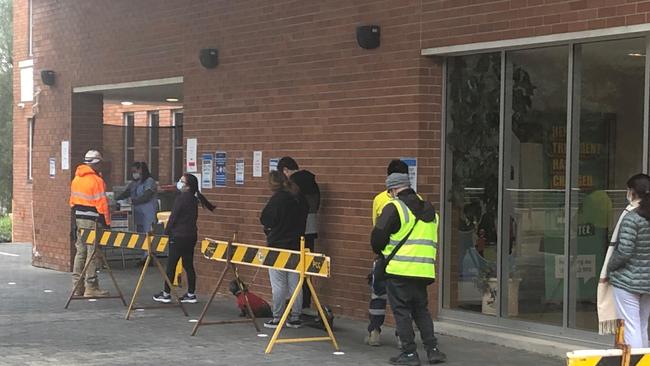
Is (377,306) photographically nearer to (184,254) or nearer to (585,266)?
(585,266)

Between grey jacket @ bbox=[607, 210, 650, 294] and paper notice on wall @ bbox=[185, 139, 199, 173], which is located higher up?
paper notice on wall @ bbox=[185, 139, 199, 173]

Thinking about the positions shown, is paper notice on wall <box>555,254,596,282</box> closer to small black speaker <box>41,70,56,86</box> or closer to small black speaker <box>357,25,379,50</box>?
small black speaker <box>357,25,379,50</box>

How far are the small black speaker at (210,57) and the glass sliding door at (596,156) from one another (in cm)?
594

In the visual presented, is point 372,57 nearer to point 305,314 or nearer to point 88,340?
point 305,314


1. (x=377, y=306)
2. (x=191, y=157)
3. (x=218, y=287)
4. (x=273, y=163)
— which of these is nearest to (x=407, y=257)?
(x=377, y=306)

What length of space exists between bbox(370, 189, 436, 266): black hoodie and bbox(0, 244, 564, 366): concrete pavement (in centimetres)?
119

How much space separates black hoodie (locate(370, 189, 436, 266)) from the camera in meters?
8.87

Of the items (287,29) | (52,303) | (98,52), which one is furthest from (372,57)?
(98,52)

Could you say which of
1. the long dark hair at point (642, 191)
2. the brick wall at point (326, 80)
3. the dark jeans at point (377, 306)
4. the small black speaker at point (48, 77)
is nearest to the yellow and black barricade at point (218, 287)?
the brick wall at point (326, 80)

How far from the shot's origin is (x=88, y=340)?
10.1m

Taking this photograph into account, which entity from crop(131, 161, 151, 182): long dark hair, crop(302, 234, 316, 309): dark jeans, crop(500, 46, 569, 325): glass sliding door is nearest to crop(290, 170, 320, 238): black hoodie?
crop(302, 234, 316, 309): dark jeans

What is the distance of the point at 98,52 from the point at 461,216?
326 inches

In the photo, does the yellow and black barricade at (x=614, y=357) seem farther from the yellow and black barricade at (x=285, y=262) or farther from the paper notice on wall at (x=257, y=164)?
the paper notice on wall at (x=257, y=164)

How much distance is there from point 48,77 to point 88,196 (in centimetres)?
515
